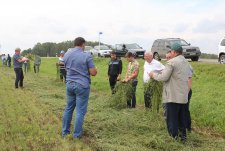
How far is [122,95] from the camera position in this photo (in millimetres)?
10867

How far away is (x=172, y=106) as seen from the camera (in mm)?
7125

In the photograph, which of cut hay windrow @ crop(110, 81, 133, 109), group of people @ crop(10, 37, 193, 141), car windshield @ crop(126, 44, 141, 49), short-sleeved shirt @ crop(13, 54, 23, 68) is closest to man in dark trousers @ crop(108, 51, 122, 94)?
cut hay windrow @ crop(110, 81, 133, 109)

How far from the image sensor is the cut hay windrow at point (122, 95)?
1076cm

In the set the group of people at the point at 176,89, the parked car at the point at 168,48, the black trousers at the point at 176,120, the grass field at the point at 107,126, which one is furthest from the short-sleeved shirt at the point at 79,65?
the parked car at the point at 168,48

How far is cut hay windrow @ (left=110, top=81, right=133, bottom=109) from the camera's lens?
10.8 m

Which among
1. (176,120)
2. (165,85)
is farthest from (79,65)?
(176,120)

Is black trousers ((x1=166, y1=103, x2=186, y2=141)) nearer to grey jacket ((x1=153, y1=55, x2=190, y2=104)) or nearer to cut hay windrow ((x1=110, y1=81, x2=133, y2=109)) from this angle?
grey jacket ((x1=153, y1=55, x2=190, y2=104))

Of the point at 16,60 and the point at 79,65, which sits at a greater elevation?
the point at 79,65

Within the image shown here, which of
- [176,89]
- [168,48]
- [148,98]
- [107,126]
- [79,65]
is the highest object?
[168,48]

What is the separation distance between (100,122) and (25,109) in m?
2.73

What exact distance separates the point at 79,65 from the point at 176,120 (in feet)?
7.22

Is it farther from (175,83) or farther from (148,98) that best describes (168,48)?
(175,83)

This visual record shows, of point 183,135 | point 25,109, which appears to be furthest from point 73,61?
point 25,109

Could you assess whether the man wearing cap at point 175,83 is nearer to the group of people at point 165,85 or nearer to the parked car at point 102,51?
the group of people at point 165,85
